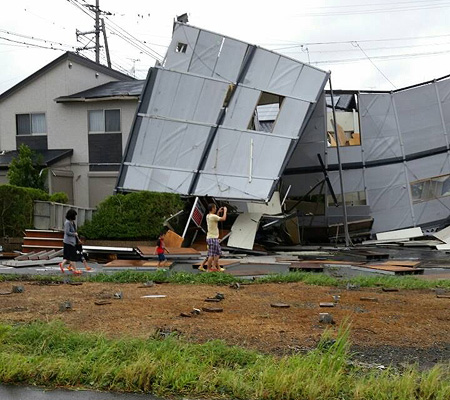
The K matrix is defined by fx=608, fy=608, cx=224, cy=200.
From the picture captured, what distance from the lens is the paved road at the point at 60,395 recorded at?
4.66 metres

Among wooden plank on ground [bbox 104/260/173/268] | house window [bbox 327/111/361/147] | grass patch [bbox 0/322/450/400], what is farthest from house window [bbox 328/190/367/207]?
grass patch [bbox 0/322/450/400]

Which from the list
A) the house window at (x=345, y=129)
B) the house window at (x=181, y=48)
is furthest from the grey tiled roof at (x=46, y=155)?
the house window at (x=345, y=129)

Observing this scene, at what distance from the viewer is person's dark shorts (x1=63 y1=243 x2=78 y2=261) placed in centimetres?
1306

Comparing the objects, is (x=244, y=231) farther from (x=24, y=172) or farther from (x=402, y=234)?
(x=24, y=172)

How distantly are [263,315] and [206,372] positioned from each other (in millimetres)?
2742

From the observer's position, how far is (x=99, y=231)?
17875 millimetres

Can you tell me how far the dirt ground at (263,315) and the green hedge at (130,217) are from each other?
7.22 meters

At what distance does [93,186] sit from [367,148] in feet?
38.4

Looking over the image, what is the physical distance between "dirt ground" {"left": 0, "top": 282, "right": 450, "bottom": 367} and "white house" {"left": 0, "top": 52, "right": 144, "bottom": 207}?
15.8 m

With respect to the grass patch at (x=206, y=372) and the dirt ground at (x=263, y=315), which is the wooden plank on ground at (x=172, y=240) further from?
the grass patch at (x=206, y=372)

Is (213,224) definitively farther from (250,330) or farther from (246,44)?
(246,44)

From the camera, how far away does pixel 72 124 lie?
2641 centimetres

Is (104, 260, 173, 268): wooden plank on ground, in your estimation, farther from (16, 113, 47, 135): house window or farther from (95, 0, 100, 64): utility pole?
(95, 0, 100, 64): utility pole

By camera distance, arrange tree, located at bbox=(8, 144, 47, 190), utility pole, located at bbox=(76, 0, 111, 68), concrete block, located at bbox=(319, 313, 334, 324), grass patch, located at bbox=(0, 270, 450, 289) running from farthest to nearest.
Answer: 1. utility pole, located at bbox=(76, 0, 111, 68)
2. tree, located at bbox=(8, 144, 47, 190)
3. grass patch, located at bbox=(0, 270, 450, 289)
4. concrete block, located at bbox=(319, 313, 334, 324)
